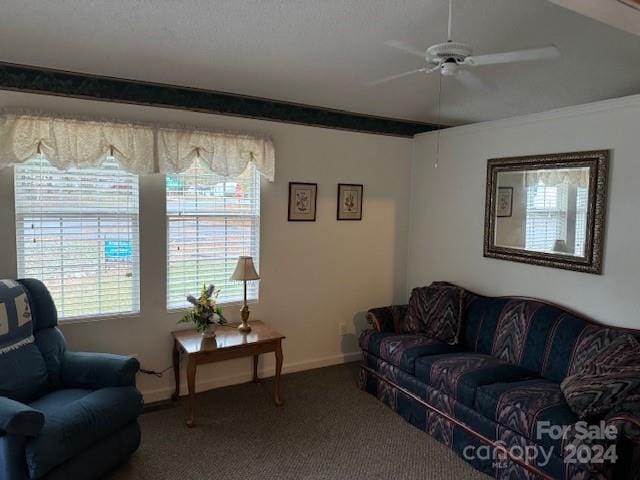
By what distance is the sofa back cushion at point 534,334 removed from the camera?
2934 millimetres

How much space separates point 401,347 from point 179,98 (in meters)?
2.66

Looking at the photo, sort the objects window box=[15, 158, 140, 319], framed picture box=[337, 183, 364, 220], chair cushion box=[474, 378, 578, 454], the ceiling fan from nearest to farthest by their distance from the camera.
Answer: the ceiling fan → chair cushion box=[474, 378, 578, 454] → window box=[15, 158, 140, 319] → framed picture box=[337, 183, 364, 220]

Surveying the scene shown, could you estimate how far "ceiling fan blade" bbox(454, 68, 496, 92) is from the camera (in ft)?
8.50

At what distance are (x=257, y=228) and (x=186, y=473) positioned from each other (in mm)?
1993

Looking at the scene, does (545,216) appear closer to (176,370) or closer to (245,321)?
(245,321)

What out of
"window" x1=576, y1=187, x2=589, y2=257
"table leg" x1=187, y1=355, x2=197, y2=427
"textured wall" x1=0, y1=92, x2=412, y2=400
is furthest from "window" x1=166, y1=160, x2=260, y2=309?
"window" x1=576, y1=187, x2=589, y2=257

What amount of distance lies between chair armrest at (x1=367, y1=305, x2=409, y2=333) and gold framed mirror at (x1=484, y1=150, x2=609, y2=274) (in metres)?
0.96

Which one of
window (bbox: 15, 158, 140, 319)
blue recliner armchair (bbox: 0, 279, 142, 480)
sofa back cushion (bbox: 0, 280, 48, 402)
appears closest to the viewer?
Answer: blue recliner armchair (bbox: 0, 279, 142, 480)

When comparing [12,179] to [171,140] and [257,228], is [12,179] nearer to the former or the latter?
[171,140]

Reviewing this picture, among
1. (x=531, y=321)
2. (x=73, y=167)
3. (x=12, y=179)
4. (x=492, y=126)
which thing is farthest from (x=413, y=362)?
(x=12, y=179)

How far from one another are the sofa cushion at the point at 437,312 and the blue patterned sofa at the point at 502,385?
0.27ft

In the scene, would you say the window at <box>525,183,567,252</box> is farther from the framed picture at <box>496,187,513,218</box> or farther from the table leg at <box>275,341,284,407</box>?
the table leg at <box>275,341,284,407</box>

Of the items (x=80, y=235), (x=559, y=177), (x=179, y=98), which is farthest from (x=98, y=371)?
(x=559, y=177)

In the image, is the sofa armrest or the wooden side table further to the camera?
the wooden side table
